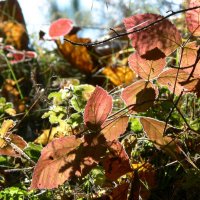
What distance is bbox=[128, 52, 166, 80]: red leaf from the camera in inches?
26.5

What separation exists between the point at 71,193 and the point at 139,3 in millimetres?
1460

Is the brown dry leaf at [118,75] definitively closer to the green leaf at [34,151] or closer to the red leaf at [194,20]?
the green leaf at [34,151]

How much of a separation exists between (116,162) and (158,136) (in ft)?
0.29


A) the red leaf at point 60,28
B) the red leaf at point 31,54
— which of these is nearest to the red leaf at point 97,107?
the red leaf at point 60,28

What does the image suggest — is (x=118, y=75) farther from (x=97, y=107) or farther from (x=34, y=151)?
(x=97, y=107)

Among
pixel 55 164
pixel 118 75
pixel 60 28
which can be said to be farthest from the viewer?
pixel 60 28

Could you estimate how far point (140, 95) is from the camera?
0.69 m

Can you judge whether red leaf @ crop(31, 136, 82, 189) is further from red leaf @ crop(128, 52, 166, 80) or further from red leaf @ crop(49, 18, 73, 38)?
red leaf @ crop(49, 18, 73, 38)

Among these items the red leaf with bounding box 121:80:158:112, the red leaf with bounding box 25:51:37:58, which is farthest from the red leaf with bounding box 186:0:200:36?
the red leaf with bounding box 25:51:37:58

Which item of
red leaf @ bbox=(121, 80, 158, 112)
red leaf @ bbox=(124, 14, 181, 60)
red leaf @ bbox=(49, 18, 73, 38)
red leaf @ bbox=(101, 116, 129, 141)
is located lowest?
red leaf @ bbox=(49, 18, 73, 38)

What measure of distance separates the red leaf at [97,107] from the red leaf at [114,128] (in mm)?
22

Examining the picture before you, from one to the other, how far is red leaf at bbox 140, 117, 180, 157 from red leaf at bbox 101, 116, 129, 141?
34mm

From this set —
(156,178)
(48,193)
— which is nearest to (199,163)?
(156,178)

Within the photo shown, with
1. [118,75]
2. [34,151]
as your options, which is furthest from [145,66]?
[118,75]
